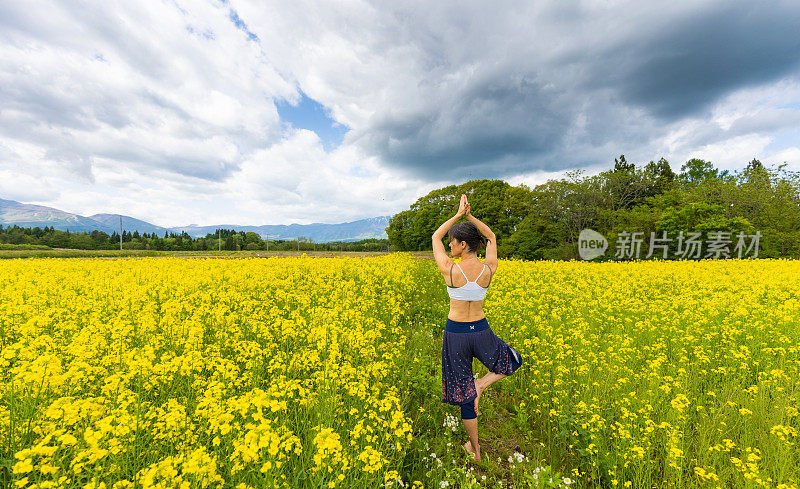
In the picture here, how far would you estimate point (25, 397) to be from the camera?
2545mm

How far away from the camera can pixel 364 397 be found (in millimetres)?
3516

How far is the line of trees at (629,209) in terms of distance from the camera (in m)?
25.9

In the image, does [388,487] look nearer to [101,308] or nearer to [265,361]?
[265,361]

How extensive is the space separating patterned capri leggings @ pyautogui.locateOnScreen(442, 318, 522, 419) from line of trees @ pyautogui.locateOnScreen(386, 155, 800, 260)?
31796 millimetres

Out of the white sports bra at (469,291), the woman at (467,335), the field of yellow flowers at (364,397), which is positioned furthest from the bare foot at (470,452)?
the white sports bra at (469,291)

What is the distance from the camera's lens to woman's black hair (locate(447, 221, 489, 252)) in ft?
11.1

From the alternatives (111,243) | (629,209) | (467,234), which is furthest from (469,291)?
(111,243)

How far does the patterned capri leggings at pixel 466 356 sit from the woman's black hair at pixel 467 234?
906 millimetres

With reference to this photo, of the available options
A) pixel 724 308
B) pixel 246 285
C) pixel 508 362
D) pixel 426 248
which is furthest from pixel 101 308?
pixel 426 248

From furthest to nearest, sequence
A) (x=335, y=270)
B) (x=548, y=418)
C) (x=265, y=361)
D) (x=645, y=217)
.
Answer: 1. (x=645, y=217)
2. (x=335, y=270)
3. (x=265, y=361)
4. (x=548, y=418)

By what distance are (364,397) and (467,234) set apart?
230 cm

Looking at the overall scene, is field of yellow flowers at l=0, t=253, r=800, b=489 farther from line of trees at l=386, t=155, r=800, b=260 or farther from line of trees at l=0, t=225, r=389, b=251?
line of trees at l=0, t=225, r=389, b=251

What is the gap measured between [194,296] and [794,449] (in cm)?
954

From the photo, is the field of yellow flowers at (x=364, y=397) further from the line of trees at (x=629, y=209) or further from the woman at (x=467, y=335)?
the line of trees at (x=629, y=209)
